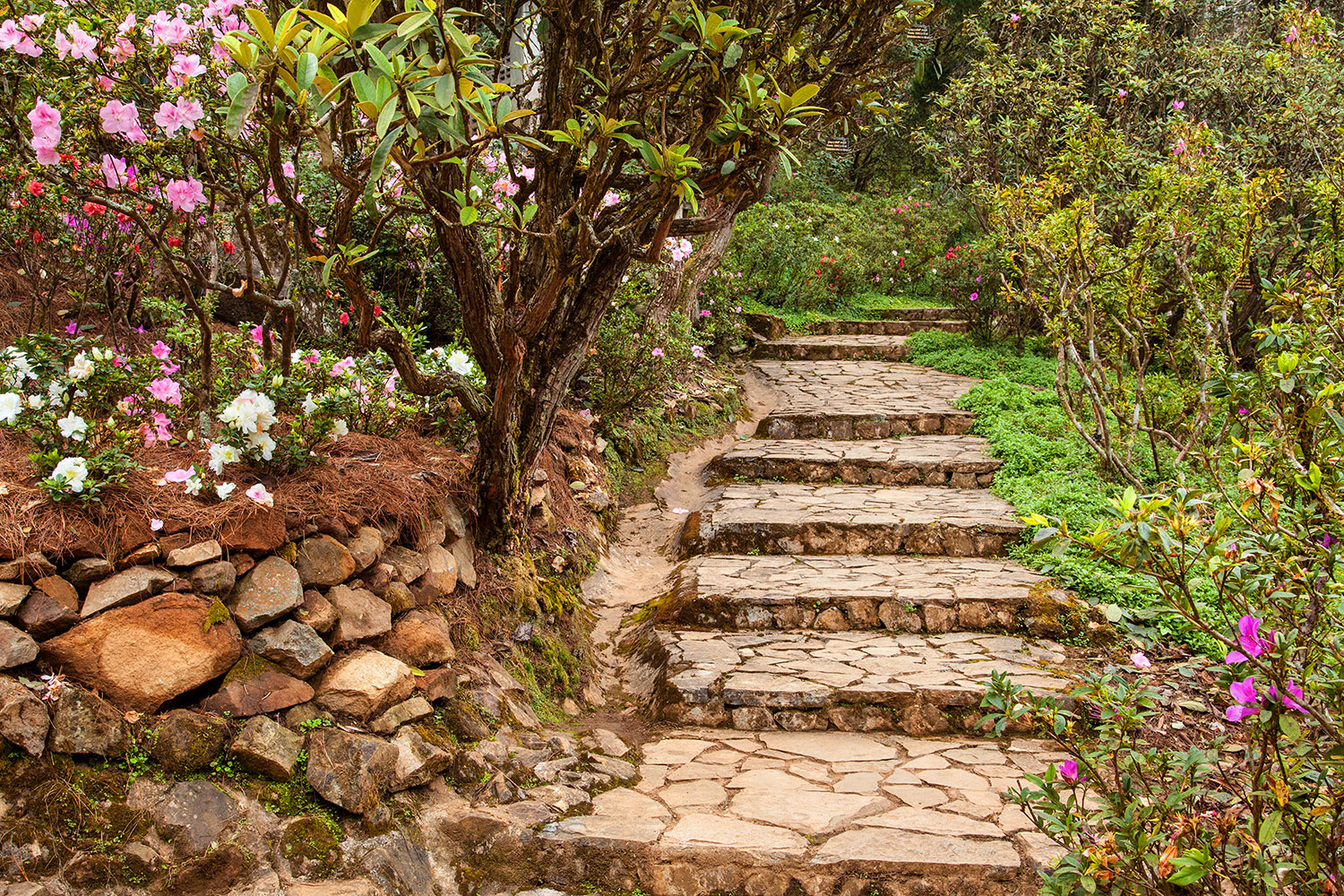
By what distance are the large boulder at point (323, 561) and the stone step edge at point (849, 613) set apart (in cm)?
212

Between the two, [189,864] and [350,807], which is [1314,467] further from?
[189,864]

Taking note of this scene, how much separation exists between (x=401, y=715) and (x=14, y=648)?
1.14 meters

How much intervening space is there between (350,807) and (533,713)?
1104 millimetres

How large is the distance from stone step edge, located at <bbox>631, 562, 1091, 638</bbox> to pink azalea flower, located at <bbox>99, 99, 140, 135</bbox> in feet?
10.9

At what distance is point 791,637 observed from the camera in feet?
15.9

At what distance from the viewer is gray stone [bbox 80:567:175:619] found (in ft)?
8.54

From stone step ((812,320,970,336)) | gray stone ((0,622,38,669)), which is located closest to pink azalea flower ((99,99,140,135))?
gray stone ((0,622,38,669))

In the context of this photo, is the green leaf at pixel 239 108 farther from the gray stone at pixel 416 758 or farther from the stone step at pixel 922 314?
the stone step at pixel 922 314

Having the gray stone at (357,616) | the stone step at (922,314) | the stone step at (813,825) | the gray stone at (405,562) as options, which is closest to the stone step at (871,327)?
the stone step at (922,314)


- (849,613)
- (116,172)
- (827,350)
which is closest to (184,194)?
(116,172)

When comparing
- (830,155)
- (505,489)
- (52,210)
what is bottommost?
(505,489)

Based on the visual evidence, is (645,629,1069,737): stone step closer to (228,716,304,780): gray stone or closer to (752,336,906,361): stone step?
(228,716,304,780): gray stone

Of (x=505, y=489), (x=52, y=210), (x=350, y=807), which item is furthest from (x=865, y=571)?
(x=52, y=210)

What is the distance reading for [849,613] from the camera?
16.3 feet
